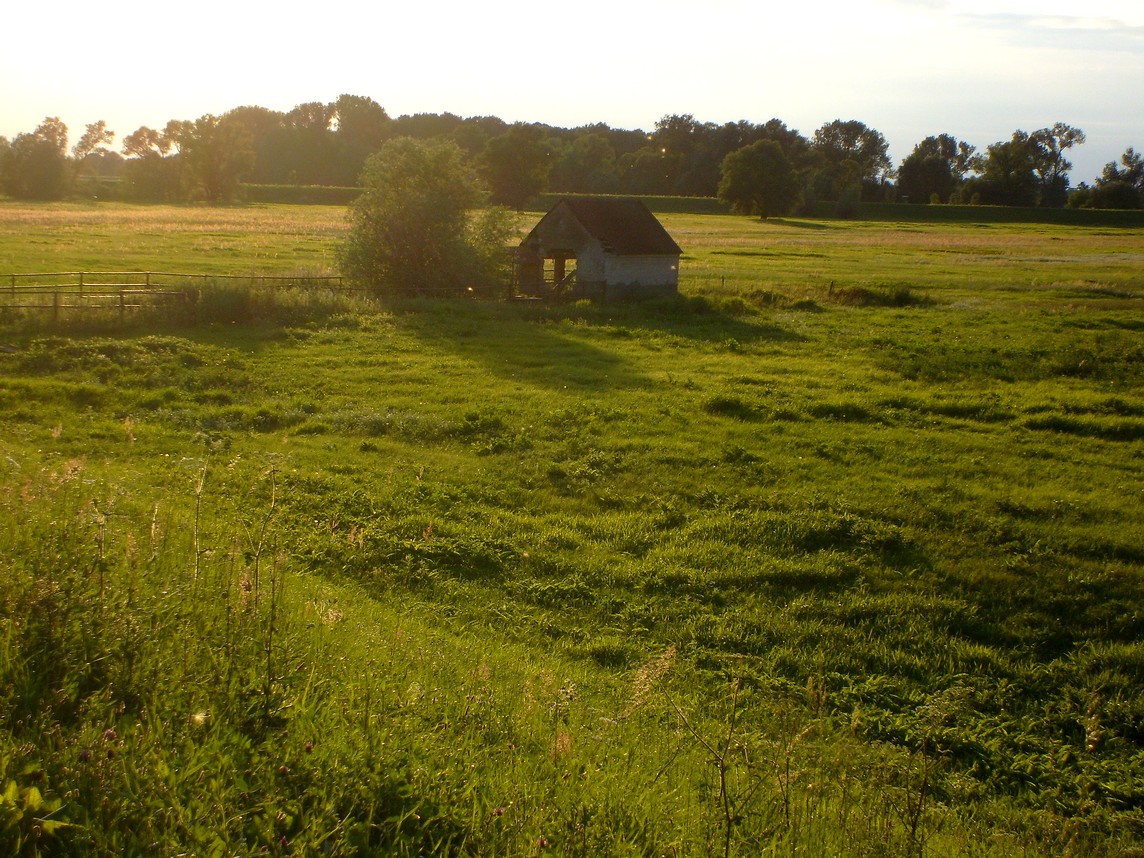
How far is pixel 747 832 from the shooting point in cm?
393

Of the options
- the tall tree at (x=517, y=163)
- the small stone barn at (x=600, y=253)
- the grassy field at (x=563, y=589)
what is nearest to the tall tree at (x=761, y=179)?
the tall tree at (x=517, y=163)

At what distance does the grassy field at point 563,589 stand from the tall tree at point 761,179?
67.9 m

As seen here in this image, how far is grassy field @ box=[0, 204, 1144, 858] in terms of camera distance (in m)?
3.65

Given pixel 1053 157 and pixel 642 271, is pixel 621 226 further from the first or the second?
pixel 1053 157

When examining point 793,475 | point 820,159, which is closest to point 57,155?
point 820,159

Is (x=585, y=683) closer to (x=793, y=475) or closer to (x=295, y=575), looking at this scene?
(x=295, y=575)

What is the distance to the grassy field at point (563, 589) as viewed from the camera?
3.65m

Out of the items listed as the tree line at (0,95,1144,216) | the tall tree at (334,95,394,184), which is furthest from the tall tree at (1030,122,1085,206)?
the tall tree at (334,95,394,184)

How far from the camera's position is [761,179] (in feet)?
298

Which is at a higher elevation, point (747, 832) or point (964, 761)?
point (747, 832)

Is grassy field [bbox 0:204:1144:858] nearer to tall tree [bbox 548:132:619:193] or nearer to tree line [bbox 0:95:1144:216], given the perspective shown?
tree line [bbox 0:95:1144:216]

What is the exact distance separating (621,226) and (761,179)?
196 ft

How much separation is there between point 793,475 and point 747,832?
10433 millimetres

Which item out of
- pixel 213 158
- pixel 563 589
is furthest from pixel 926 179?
pixel 563 589
